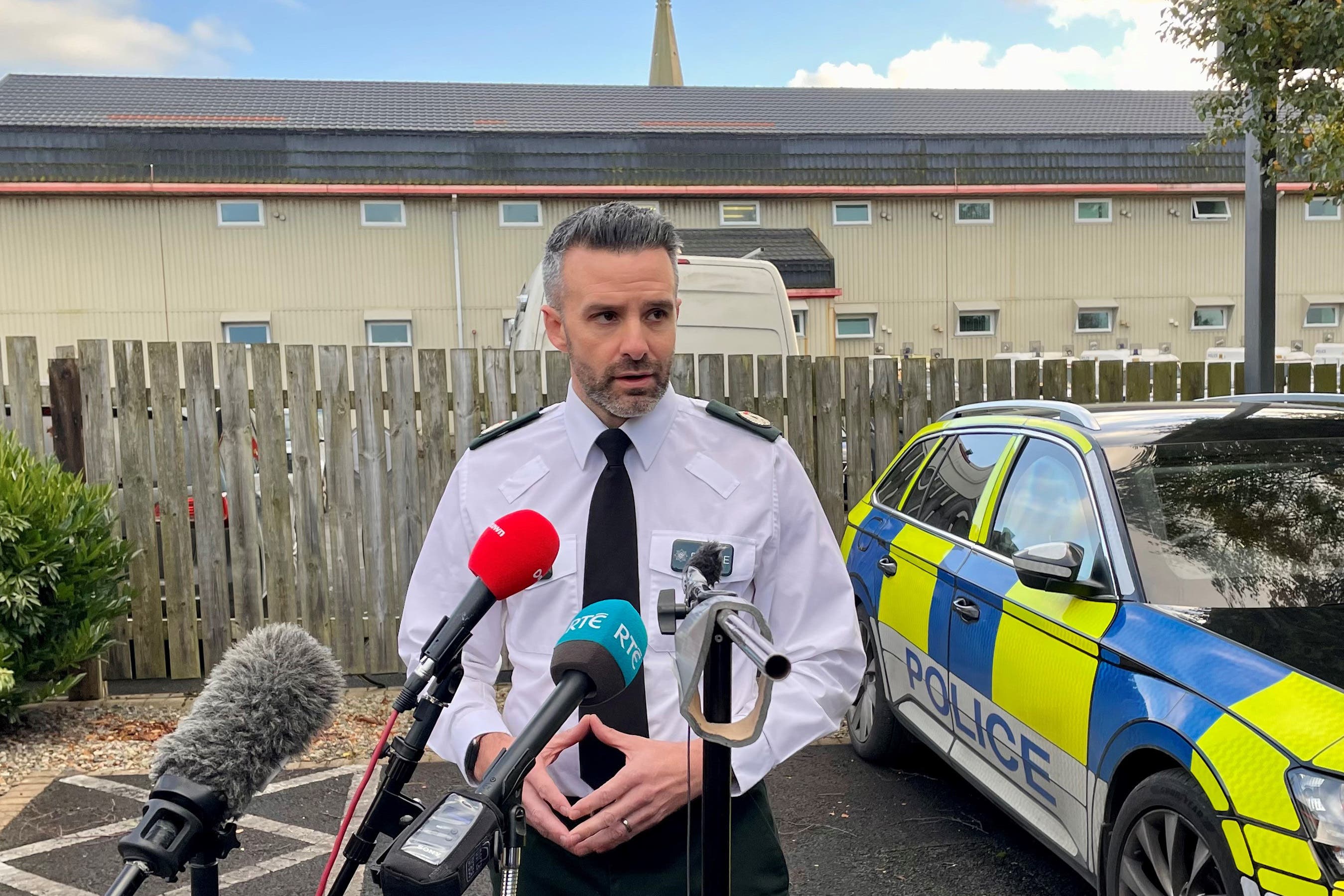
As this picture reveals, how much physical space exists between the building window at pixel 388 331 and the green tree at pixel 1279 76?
65.3 feet

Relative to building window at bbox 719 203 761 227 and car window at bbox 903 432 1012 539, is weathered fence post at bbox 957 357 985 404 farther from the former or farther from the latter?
building window at bbox 719 203 761 227

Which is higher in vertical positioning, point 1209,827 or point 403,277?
point 403,277

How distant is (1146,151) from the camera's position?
27297mm

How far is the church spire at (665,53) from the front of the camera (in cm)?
5931

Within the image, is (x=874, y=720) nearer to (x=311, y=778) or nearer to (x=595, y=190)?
(x=311, y=778)

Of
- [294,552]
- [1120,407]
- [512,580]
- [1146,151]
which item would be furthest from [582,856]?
[1146,151]

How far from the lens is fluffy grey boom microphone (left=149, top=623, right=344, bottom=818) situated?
144 cm

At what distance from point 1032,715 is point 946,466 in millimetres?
1594

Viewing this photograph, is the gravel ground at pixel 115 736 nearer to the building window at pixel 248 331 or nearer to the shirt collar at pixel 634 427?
the shirt collar at pixel 634 427

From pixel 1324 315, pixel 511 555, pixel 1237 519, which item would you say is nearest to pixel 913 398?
pixel 1237 519

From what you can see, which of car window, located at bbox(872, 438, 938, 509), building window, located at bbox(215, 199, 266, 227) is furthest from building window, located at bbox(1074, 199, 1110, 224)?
car window, located at bbox(872, 438, 938, 509)

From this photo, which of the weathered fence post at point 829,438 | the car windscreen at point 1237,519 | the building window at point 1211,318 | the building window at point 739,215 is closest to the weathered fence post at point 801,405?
the weathered fence post at point 829,438

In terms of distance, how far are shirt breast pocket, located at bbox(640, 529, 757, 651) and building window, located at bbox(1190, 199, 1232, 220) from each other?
29066 mm

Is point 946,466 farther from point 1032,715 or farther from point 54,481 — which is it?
point 54,481
